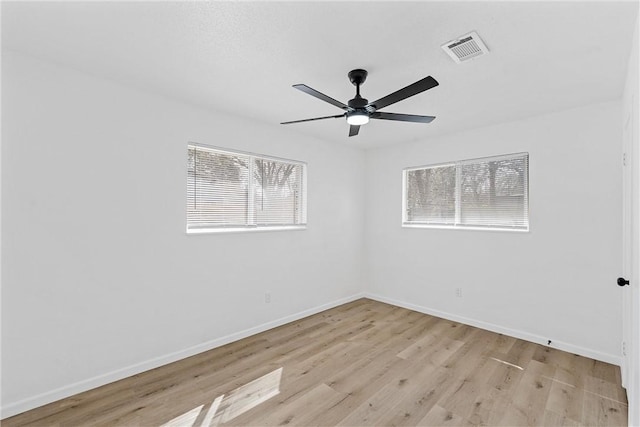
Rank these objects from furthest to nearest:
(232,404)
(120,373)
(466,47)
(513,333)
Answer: (513,333)
(120,373)
(232,404)
(466,47)

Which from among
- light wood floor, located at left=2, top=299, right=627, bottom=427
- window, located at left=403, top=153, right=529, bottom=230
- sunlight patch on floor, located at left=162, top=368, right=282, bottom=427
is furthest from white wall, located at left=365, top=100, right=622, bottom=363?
sunlight patch on floor, located at left=162, top=368, right=282, bottom=427

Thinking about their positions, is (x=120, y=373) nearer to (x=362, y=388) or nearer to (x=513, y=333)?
(x=362, y=388)

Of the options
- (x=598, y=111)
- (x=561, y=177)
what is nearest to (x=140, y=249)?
(x=561, y=177)

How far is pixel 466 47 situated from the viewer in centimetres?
197

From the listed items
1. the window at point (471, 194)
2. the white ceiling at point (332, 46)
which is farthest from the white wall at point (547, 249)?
the white ceiling at point (332, 46)

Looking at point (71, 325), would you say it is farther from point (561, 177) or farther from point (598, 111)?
point (598, 111)

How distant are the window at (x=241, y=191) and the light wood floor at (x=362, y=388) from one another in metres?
1.35

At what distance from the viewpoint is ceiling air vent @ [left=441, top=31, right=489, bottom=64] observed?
1879 millimetres

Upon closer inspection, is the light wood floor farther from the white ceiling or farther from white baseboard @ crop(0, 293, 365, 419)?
the white ceiling

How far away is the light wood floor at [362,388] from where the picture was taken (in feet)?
6.87

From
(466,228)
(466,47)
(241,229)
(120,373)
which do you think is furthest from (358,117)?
(120,373)

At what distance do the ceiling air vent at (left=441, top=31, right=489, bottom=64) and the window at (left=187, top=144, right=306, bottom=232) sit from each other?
7.56ft

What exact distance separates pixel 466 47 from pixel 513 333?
313 centimetres

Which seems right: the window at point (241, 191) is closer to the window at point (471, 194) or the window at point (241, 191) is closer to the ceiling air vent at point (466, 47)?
the window at point (471, 194)
